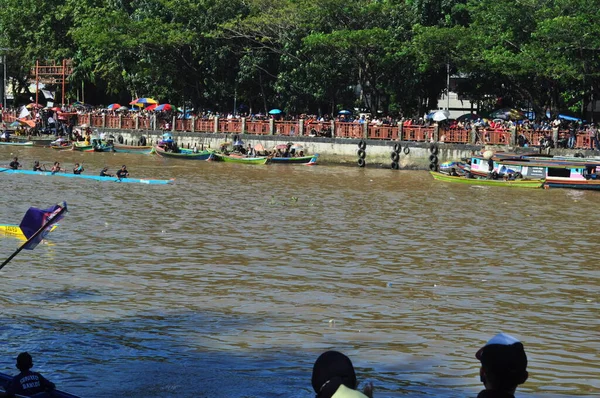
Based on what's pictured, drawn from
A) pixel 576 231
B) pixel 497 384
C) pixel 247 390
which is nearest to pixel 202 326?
pixel 247 390

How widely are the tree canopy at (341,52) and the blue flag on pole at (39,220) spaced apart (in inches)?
1162

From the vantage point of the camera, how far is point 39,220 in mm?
12734

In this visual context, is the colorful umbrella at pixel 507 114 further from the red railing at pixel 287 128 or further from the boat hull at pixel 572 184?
the red railing at pixel 287 128

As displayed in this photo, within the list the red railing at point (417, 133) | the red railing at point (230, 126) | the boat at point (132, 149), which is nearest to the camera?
the red railing at point (417, 133)

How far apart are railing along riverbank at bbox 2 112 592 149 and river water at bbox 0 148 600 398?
35.4 feet

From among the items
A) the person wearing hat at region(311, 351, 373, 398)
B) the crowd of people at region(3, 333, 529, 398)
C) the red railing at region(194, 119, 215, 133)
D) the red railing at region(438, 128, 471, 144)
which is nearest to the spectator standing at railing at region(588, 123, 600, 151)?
the red railing at region(438, 128, 471, 144)

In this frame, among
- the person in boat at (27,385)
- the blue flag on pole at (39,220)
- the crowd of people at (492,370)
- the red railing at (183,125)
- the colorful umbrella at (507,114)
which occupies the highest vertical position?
the colorful umbrella at (507,114)

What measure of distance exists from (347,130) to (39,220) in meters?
33.6

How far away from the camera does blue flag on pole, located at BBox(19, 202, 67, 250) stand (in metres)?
12.5

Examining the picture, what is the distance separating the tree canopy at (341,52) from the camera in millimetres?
40438

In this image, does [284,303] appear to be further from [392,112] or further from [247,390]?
[392,112]

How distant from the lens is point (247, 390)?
34.5ft

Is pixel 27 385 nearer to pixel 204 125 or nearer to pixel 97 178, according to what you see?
pixel 97 178

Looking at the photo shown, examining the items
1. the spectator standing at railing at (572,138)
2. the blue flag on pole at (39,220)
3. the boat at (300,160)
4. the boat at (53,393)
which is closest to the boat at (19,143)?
the boat at (300,160)
